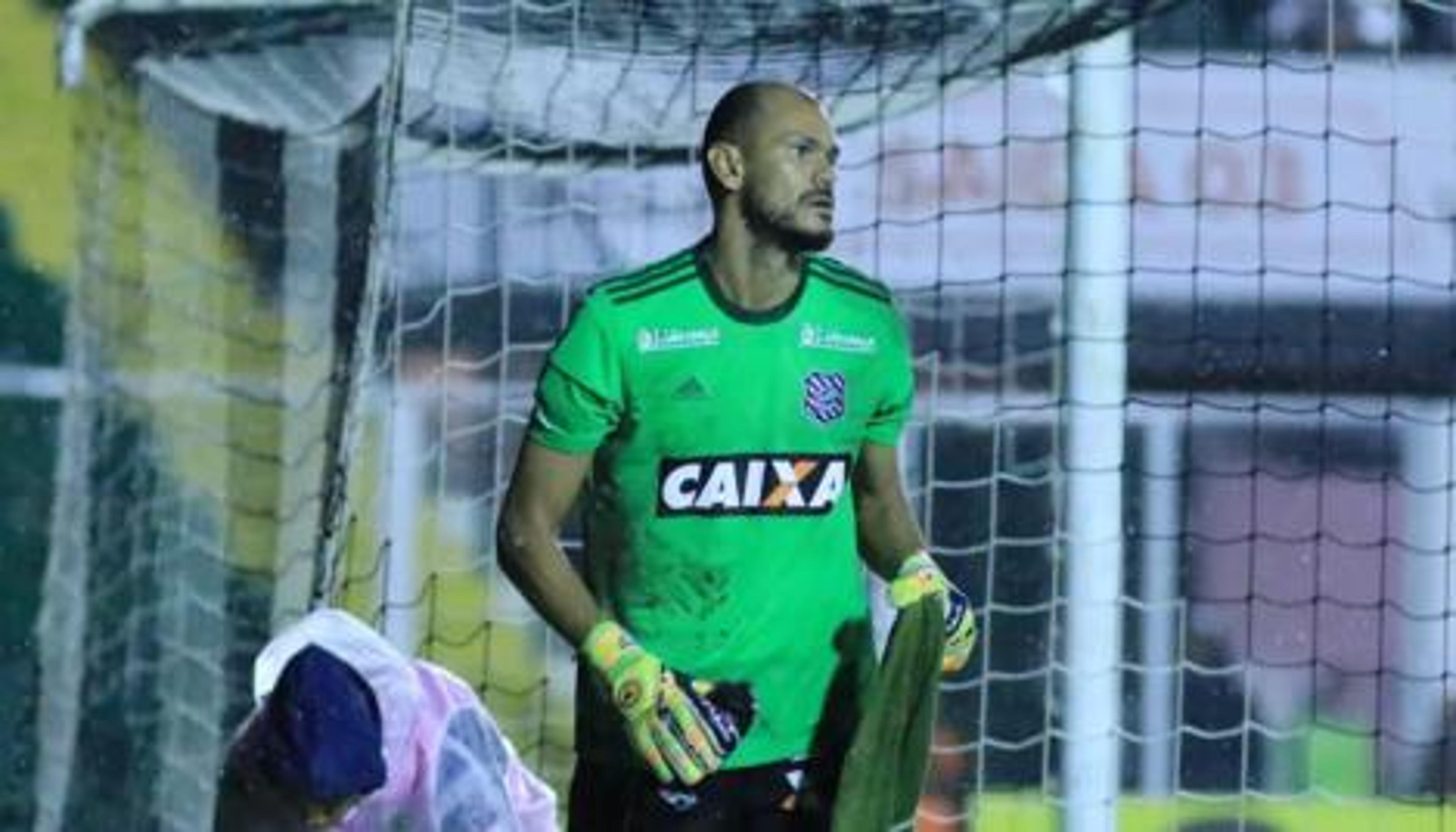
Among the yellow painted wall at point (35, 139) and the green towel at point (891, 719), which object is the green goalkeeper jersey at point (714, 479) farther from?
the yellow painted wall at point (35, 139)

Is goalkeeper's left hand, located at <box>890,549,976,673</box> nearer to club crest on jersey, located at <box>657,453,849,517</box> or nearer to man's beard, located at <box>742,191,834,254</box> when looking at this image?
club crest on jersey, located at <box>657,453,849,517</box>

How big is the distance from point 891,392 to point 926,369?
70.4 inches

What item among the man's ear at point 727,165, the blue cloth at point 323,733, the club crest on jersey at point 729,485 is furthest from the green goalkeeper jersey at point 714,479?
the blue cloth at point 323,733

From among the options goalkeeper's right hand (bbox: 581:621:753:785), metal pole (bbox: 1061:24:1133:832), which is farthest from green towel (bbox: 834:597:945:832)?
metal pole (bbox: 1061:24:1133:832)

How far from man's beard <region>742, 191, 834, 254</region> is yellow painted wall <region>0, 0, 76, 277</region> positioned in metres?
2.22

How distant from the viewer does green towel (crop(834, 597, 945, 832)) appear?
4.54 meters

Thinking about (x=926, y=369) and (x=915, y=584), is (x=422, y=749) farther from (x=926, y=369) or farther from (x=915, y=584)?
(x=926, y=369)

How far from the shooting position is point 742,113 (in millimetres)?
4641


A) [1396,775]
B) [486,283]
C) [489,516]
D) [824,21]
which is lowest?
[1396,775]

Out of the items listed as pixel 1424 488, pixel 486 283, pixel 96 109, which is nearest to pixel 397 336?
pixel 486 283

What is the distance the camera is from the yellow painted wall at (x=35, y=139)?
6508 millimetres

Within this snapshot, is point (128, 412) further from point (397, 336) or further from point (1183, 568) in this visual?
point (1183, 568)

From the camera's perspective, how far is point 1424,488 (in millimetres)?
6516

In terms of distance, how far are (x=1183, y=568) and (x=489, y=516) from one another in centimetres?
119
